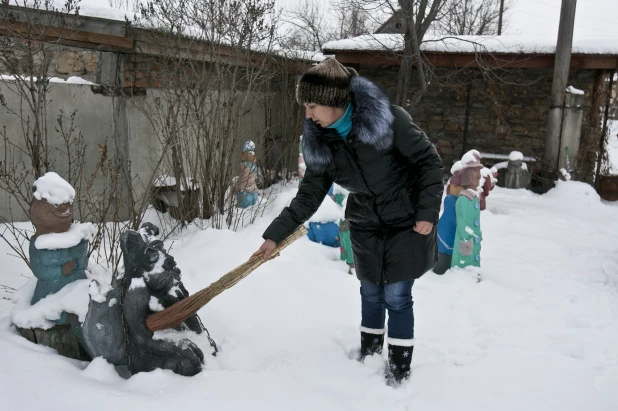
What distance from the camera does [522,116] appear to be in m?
10.0

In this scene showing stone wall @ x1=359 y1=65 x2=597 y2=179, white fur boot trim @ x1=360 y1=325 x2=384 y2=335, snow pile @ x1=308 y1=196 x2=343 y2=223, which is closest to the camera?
white fur boot trim @ x1=360 y1=325 x2=384 y2=335

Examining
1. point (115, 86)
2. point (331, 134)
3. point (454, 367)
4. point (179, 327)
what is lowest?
point (454, 367)

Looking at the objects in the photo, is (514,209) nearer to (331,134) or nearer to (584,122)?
(584,122)

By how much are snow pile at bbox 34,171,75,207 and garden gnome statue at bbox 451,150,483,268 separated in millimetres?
2973

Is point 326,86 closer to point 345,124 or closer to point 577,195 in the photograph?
point 345,124

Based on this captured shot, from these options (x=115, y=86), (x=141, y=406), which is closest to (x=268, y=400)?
(x=141, y=406)

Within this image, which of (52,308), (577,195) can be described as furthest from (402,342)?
(577,195)

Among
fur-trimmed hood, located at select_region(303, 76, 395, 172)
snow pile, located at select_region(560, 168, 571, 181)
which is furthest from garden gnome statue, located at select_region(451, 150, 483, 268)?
snow pile, located at select_region(560, 168, 571, 181)

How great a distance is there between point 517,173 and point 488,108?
1.81 metres

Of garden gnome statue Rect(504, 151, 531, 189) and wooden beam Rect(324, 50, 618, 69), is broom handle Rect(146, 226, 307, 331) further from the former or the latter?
garden gnome statue Rect(504, 151, 531, 189)

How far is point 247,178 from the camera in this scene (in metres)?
6.12

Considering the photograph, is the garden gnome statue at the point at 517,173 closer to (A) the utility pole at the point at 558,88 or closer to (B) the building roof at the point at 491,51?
(A) the utility pole at the point at 558,88

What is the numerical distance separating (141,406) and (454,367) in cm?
159

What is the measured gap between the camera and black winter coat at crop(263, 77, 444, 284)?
7.45 ft
